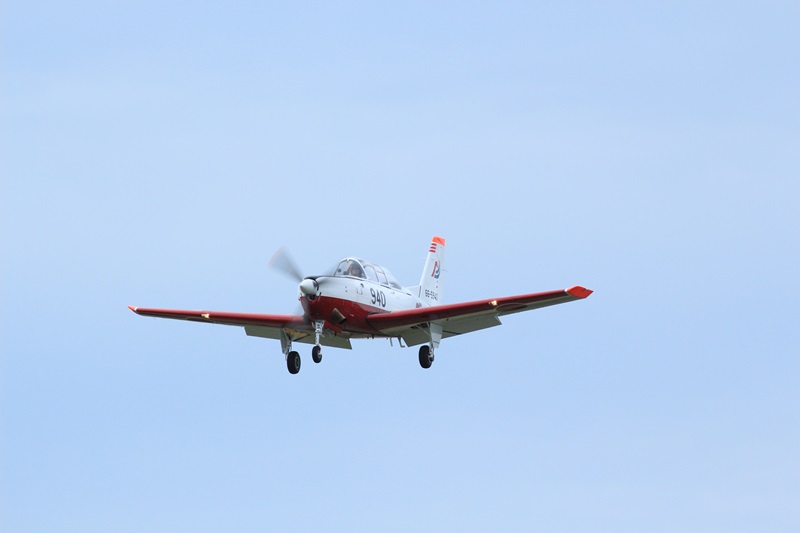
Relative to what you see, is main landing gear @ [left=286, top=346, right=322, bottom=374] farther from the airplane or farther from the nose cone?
the nose cone

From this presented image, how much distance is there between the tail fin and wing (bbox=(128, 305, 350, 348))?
4.08 metres

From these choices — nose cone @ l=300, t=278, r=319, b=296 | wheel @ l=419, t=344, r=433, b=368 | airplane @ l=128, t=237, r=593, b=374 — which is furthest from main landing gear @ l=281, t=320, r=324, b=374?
wheel @ l=419, t=344, r=433, b=368

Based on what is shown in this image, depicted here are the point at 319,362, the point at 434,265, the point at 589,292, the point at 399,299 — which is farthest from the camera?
the point at 434,265

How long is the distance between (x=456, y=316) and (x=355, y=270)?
323cm

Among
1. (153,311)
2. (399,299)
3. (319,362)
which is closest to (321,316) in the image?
(319,362)

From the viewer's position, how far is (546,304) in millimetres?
38750

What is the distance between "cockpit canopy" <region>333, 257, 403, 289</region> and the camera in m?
40.6

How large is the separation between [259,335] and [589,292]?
11571mm

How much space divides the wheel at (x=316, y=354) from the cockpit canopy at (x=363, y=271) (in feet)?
7.35

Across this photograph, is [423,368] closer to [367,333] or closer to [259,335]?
[367,333]

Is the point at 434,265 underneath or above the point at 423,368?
above

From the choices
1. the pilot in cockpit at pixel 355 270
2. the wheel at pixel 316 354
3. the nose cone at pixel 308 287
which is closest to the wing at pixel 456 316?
the pilot in cockpit at pixel 355 270

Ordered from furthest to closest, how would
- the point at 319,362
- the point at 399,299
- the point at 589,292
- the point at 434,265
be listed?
the point at 434,265, the point at 399,299, the point at 319,362, the point at 589,292

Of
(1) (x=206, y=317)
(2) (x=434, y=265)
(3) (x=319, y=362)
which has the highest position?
(2) (x=434, y=265)
